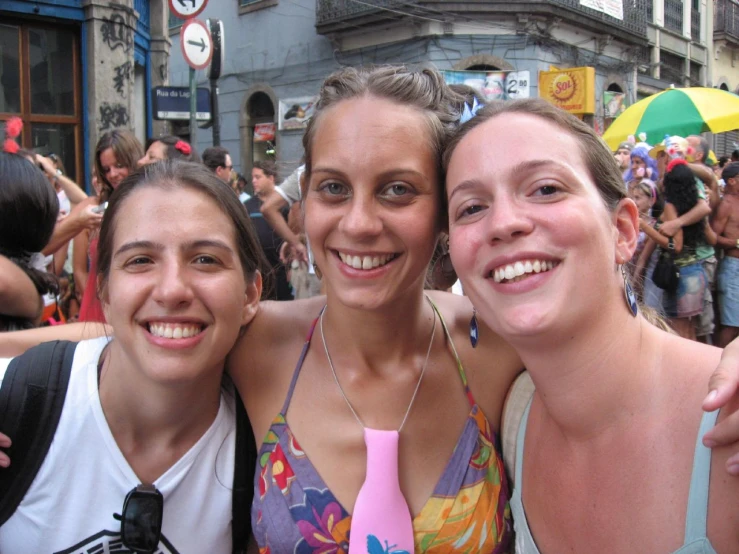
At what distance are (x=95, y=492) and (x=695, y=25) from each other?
25.0 metres

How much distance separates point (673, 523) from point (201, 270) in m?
1.28

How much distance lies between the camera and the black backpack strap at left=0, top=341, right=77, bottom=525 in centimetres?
164

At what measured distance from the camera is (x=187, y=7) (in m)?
6.21

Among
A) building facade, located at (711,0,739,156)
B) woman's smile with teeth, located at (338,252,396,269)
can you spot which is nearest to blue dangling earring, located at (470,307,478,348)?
woman's smile with teeth, located at (338,252,396,269)

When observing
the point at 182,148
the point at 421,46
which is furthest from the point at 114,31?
the point at 421,46

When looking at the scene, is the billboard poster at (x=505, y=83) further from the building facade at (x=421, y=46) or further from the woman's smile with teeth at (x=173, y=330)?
the woman's smile with teeth at (x=173, y=330)

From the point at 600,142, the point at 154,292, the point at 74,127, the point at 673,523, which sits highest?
the point at 74,127

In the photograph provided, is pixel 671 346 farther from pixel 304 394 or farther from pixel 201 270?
pixel 201 270

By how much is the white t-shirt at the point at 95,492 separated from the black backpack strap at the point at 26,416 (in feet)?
0.06

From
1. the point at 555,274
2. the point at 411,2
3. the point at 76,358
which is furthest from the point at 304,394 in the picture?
the point at 411,2

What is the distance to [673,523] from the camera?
4.27ft

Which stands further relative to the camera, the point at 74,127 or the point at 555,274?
the point at 74,127

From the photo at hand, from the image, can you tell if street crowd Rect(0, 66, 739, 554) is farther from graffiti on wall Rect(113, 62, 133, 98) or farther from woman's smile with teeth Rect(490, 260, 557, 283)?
graffiti on wall Rect(113, 62, 133, 98)

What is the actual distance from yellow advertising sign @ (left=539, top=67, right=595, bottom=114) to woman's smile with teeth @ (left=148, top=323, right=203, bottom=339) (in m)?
13.8
